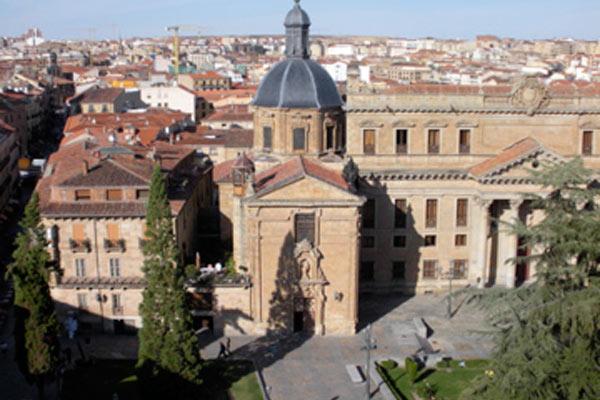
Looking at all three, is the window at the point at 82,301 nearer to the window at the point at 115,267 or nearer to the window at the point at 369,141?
the window at the point at 115,267

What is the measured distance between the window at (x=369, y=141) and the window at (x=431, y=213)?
6169 mm

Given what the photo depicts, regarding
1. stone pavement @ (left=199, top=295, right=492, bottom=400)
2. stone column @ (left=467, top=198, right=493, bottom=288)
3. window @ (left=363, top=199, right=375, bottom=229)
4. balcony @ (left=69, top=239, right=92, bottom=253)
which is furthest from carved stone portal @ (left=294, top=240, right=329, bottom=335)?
stone column @ (left=467, top=198, right=493, bottom=288)

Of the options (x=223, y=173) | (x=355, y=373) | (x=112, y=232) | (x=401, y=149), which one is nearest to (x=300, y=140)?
(x=401, y=149)

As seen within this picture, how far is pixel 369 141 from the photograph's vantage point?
6069 cm

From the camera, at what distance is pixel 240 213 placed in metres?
56.6

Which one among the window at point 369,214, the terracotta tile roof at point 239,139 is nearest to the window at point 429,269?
the window at point 369,214

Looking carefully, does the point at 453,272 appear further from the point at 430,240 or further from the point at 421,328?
the point at 421,328

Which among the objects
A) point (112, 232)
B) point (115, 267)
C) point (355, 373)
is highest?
point (112, 232)

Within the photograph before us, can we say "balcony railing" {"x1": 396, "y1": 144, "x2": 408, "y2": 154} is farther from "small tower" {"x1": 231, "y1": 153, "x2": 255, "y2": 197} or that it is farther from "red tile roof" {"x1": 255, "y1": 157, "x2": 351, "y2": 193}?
"small tower" {"x1": 231, "y1": 153, "x2": 255, "y2": 197}

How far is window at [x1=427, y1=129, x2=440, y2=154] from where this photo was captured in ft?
200

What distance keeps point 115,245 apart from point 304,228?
43.3 ft

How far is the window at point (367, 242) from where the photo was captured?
202 ft

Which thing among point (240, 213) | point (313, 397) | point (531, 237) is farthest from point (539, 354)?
point (240, 213)

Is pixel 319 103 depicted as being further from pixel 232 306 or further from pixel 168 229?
pixel 168 229
